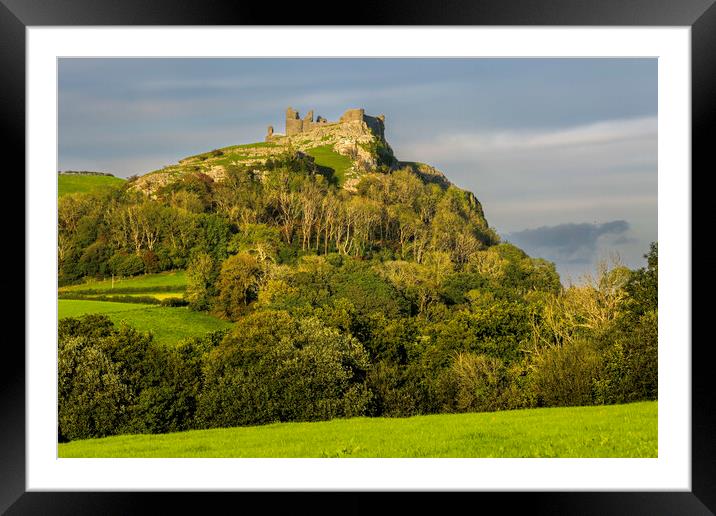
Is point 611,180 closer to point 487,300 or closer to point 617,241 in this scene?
point 617,241

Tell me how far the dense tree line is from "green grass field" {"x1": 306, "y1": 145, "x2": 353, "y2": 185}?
767 mm

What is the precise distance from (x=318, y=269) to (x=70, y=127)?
815 cm

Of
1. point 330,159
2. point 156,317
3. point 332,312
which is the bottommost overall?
point 156,317

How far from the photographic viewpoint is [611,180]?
2025cm

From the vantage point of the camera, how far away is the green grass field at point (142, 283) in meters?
22.0

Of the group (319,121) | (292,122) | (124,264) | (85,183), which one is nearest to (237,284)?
(124,264)

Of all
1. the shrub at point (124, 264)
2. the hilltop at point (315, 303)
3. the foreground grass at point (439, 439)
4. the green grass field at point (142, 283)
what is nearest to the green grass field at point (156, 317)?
the hilltop at point (315, 303)

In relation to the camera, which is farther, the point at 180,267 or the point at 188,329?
the point at 180,267

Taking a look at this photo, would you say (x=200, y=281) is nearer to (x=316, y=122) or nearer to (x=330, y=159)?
(x=316, y=122)

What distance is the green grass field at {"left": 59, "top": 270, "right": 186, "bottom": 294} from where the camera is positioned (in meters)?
22.0

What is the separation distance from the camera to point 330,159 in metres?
30.7

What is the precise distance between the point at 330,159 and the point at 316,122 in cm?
372

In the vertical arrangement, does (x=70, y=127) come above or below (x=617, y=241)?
above
